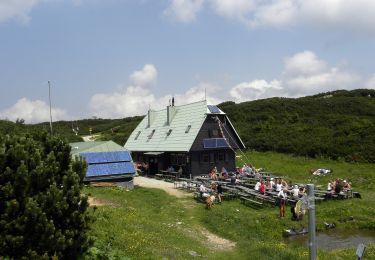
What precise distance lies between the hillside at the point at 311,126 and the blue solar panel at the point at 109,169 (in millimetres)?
10787

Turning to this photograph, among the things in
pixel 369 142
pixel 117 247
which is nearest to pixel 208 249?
pixel 117 247

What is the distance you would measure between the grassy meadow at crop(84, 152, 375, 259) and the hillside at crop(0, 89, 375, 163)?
13.1m

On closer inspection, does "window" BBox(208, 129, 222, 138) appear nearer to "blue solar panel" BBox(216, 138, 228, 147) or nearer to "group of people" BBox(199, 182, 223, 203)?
"blue solar panel" BBox(216, 138, 228, 147)

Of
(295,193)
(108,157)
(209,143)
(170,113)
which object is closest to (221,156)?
(209,143)

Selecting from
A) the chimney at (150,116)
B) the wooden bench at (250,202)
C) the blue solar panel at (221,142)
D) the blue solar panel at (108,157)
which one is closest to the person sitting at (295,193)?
the wooden bench at (250,202)

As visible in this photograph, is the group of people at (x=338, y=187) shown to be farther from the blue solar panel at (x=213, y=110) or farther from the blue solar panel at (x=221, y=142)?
the blue solar panel at (x=213, y=110)

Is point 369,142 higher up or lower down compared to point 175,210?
higher up

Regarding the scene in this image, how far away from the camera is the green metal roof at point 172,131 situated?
43.8 meters

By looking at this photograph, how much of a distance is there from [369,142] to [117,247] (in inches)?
1733

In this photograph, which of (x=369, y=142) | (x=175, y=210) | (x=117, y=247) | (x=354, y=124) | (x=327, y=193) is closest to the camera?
(x=117, y=247)

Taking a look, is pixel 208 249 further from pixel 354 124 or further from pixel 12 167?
pixel 354 124

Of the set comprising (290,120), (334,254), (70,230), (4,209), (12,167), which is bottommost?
(334,254)

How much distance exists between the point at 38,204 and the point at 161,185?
1141 inches

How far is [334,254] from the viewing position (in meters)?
19.2
